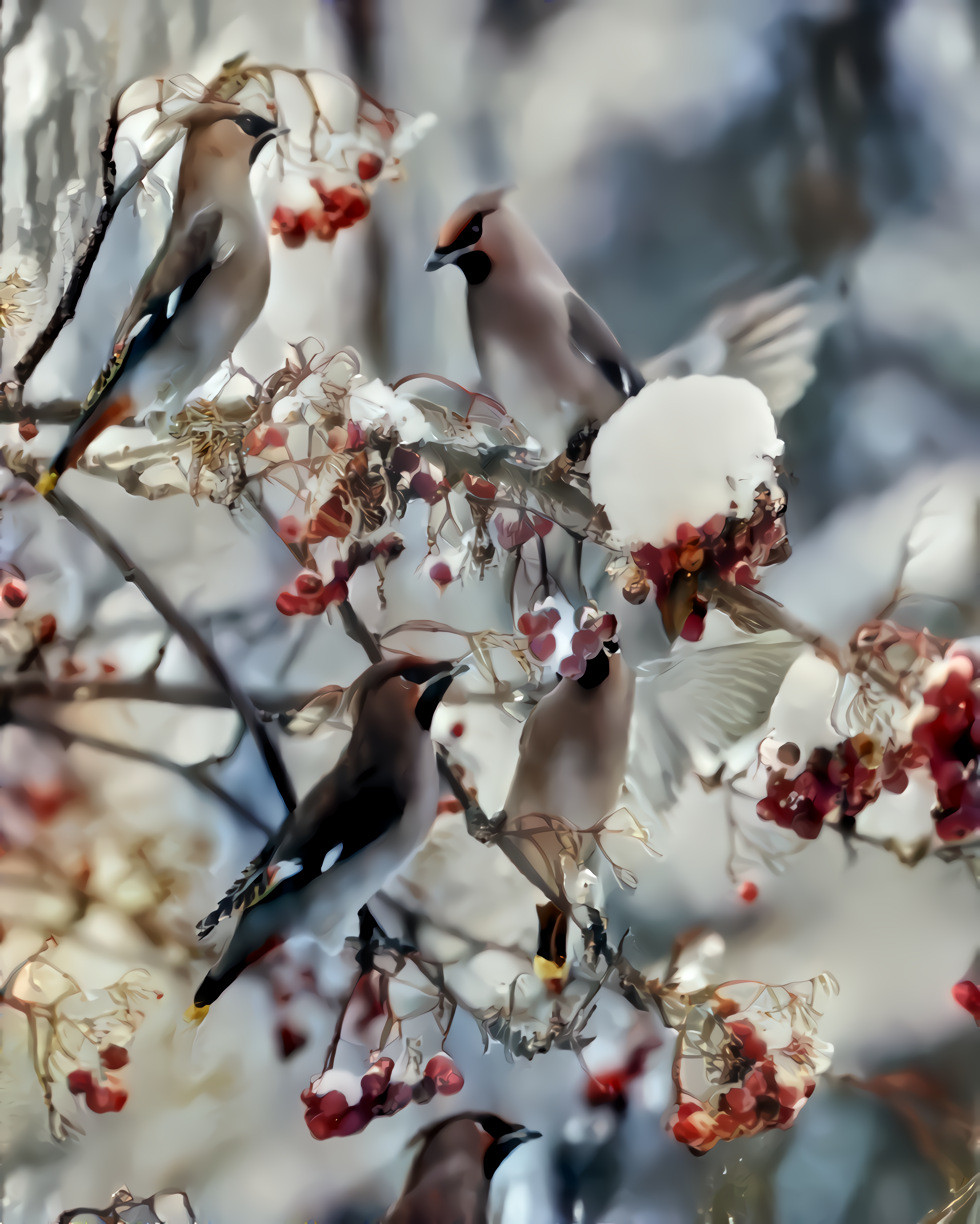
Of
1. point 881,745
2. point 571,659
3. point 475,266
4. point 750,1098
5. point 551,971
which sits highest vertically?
point 475,266

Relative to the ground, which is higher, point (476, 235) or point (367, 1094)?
point (476, 235)

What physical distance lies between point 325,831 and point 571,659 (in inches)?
11.1

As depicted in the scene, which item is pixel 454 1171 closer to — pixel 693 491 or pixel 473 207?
pixel 693 491

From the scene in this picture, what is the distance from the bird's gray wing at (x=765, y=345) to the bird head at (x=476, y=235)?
184 mm

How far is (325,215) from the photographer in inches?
34.1

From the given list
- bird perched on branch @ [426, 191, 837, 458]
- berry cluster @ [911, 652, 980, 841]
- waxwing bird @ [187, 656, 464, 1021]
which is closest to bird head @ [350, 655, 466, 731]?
waxwing bird @ [187, 656, 464, 1021]

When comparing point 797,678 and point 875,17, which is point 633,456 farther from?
point 875,17

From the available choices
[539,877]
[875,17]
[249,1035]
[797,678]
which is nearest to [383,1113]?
[249,1035]

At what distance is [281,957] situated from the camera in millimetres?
853

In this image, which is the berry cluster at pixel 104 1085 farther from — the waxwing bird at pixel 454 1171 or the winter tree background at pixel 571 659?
the waxwing bird at pixel 454 1171

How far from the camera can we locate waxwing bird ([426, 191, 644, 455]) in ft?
2.80

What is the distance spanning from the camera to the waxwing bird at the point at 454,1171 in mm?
854

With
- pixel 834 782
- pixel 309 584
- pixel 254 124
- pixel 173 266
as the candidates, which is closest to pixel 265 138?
pixel 254 124

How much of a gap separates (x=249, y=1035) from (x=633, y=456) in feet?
2.19
